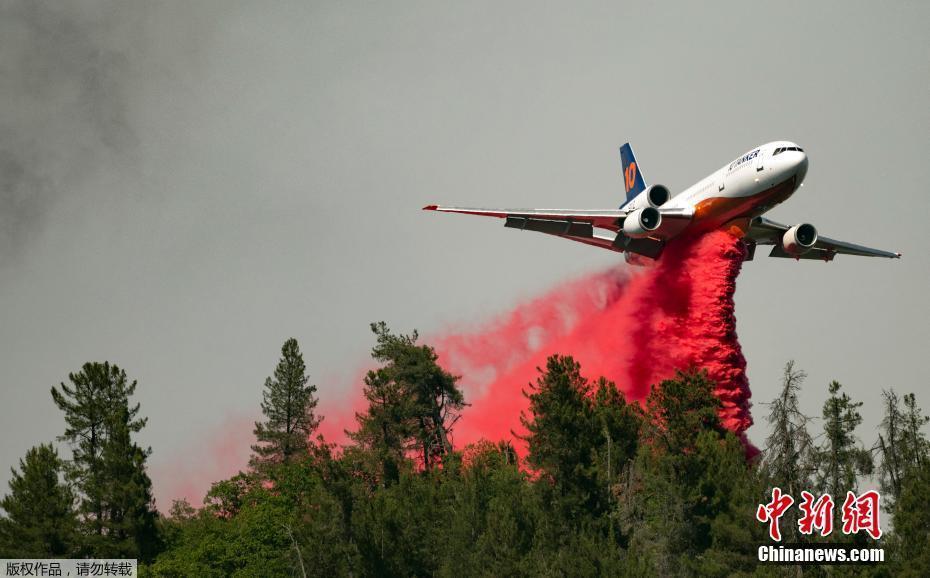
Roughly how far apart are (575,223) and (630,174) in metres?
13.4

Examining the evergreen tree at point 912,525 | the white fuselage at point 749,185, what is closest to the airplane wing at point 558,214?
the white fuselage at point 749,185

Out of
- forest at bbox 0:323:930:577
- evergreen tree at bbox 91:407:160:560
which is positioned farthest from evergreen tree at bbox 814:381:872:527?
evergreen tree at bbox 91:407:160:560

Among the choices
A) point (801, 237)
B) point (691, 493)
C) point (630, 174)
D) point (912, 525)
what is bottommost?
point (912, 525)

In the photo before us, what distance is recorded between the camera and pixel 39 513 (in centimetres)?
5978

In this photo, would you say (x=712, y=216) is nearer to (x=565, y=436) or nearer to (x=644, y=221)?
(x=644, y=221)

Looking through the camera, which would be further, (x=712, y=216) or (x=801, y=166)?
(x=712, y=216)

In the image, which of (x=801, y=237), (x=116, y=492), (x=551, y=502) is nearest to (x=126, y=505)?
(x=116, y=492)

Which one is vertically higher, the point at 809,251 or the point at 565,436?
the point at 809,251

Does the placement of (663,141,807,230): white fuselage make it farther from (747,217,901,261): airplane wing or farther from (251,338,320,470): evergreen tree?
(251,338,320,470): evergreen tree

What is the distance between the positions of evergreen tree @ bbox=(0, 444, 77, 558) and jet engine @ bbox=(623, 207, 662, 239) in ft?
93.5

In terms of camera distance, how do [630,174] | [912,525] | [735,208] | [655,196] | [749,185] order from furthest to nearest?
1. [630,174]
2. [655,196]
3. [735,208]
4. [749,185]
5. [912,525]

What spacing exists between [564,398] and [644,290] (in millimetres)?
8200

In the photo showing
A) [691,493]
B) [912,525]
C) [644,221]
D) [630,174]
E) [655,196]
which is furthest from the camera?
[630,174]

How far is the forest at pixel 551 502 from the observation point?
48.4 metres
